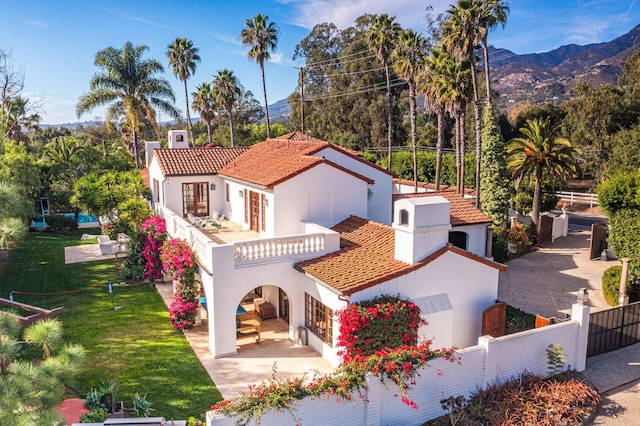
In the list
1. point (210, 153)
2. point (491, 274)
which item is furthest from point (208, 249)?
point (210, 153)

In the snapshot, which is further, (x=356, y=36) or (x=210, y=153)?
(x=356, y=36)

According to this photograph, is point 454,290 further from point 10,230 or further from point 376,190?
point 10,230

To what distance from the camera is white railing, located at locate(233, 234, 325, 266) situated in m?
16.1

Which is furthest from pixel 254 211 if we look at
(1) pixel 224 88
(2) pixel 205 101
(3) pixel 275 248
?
(2) pixel 205 101

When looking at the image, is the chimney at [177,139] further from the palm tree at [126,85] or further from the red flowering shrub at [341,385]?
the red flowering shrub at [341,385]

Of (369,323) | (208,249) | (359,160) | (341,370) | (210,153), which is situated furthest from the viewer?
(210,153)

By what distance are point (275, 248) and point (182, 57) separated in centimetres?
4238

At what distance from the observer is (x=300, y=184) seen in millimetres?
20047

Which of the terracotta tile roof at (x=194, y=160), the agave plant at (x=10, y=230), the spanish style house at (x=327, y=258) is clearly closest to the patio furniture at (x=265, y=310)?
the spanish style house at (x=327, y=258)

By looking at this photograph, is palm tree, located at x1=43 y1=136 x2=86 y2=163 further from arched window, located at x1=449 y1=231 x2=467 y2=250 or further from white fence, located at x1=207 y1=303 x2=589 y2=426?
white fence, located at x1=207 y1=303 x2=589 y2=426

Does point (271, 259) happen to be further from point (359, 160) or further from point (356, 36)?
point (356, 36)

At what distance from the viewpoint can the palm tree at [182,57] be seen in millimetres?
52500

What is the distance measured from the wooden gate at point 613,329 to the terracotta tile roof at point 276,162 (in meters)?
10.2

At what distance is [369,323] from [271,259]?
14.0 feet
